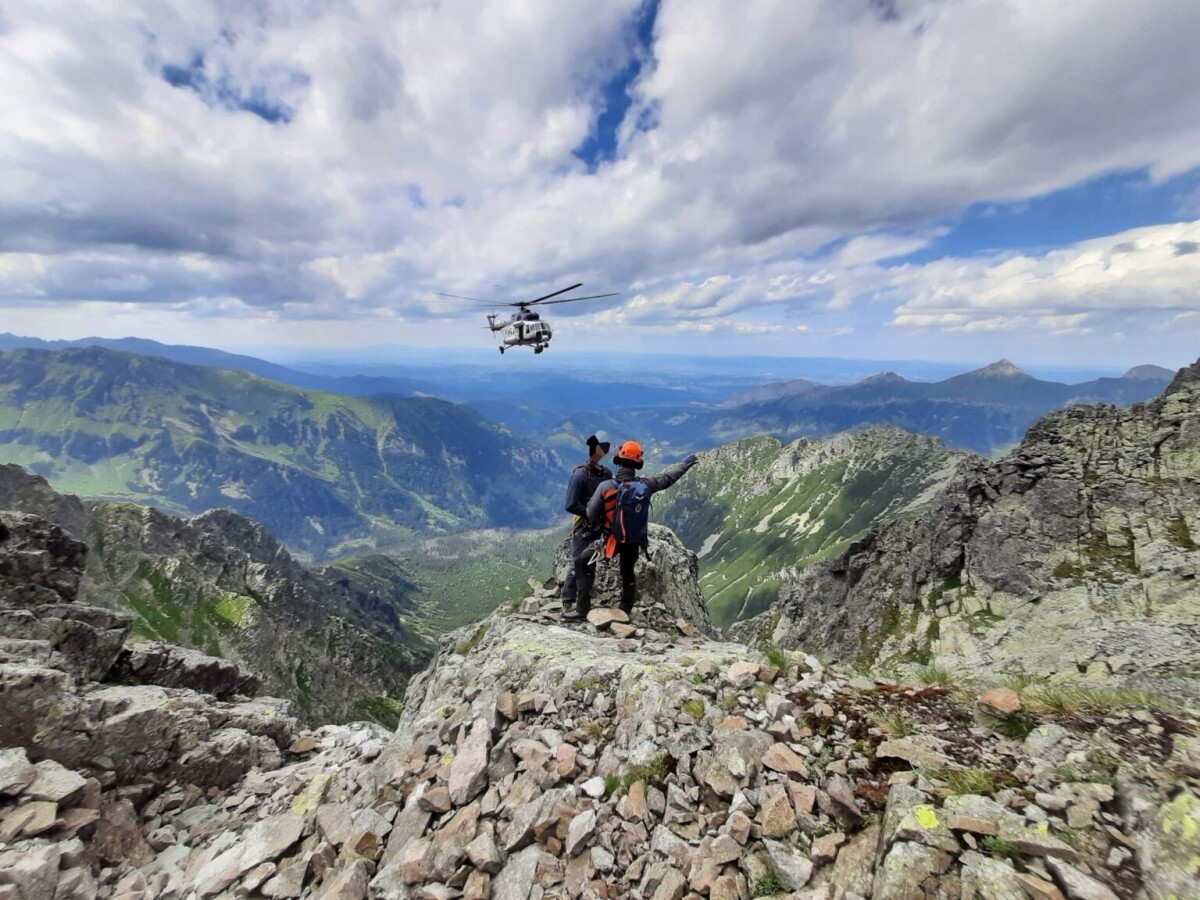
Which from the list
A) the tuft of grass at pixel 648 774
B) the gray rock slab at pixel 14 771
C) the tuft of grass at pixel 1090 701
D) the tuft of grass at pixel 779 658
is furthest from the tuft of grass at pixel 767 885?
the gray rock slab at pixel 14 771

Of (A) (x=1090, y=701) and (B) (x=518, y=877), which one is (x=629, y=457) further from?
(A) (x=1090, y=701)

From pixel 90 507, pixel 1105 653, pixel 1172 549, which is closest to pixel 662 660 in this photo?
pixel 1105 653

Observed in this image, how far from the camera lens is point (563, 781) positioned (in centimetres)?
962

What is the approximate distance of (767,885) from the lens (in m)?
6.75

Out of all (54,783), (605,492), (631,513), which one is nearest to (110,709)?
(54,783)

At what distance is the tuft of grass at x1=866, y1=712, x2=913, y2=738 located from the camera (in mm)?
8531

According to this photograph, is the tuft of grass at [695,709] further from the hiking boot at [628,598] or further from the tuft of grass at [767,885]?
the hiking boot at [628,598]

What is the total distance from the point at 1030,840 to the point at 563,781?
6.86 meters

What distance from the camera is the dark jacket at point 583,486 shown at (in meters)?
16.6

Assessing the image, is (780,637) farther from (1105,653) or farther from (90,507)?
(90,507)

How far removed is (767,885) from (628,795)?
2578 millimetres

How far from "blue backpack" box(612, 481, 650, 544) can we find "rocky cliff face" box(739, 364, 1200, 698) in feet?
203

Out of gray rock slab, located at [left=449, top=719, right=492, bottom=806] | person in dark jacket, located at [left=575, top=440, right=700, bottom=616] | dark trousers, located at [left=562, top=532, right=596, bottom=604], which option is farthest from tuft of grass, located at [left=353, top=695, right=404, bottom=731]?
gray rock slab, located at [left=449, top=719, right=492, bottom=806]

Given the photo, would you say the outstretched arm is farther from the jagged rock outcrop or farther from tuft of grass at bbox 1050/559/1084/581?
tuft of grass at bbox 1050/559/1084/581
